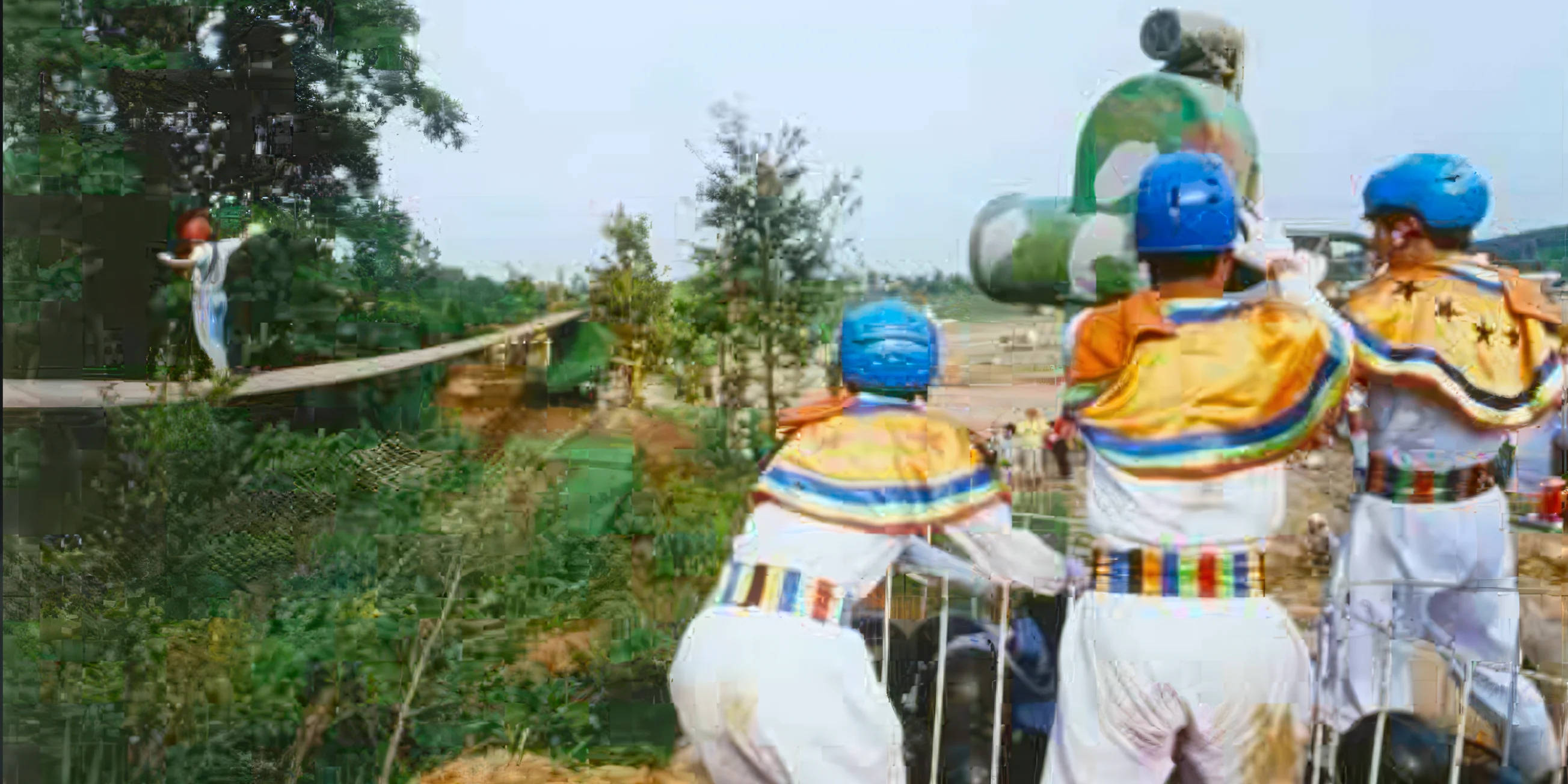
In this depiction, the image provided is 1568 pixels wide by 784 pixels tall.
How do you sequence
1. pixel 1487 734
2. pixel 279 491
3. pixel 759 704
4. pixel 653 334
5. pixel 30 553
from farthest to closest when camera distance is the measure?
1. pixel 653 334
2. pixel 279 491
3. pixel 30 553
4. pixel 1487 734
5. pixel 759 704

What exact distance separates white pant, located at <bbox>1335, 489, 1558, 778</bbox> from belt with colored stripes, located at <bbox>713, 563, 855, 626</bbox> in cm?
145

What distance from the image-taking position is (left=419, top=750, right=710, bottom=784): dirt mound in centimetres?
367

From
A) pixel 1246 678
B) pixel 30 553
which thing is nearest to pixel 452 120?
pixel 30 553

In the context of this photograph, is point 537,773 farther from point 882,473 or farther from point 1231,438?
point 1231,438

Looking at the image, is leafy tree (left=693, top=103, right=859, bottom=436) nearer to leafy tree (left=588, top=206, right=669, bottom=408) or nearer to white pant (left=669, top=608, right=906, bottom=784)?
leafy tree (left=588, top=206, right=669, bottom=408)

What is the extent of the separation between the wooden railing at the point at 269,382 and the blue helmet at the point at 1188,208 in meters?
2.45

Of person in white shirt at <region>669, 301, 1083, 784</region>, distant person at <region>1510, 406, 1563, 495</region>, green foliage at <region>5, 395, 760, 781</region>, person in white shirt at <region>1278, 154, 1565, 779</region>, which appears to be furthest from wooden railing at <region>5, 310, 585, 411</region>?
distant person at <region>1510, 406, 1563, 495</region>

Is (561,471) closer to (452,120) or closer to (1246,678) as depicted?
(452,120)

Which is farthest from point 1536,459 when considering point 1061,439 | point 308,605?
point 308,605

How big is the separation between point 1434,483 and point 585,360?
9.25ft

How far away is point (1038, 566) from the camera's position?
250 centimetres

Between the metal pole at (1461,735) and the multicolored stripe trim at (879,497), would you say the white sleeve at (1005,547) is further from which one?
the metal pole at (1461,735)

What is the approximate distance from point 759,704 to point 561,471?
2.20 m

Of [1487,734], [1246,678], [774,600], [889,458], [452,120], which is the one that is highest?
[452,120]
